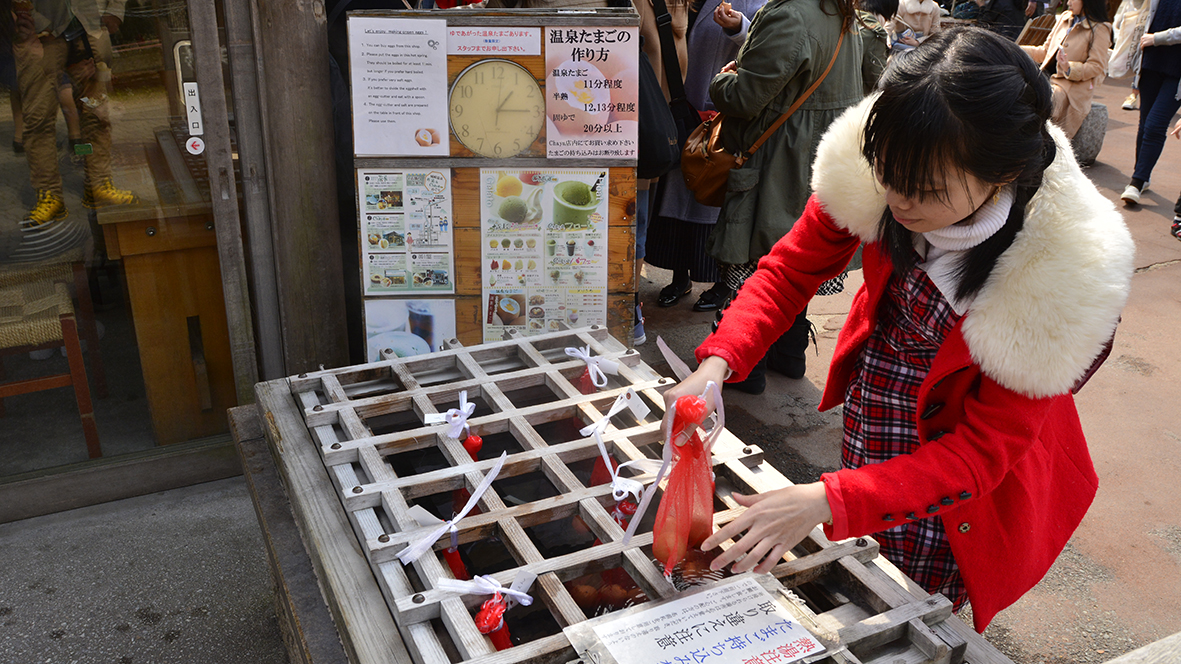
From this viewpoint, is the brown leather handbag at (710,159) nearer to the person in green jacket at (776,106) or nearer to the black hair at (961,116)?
the person in green jacket at (776,106)

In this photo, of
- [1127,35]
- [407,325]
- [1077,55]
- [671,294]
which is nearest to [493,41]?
[407,325]

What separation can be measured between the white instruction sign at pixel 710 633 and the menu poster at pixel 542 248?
1.62 m

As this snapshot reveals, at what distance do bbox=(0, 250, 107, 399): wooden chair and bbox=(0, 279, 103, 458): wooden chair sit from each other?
0.07ft

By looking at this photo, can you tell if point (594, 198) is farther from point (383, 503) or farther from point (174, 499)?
point (174, 499)

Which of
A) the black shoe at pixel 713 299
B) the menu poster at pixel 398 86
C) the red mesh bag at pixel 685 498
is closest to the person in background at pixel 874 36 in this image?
the black shoe at pixel 713 299

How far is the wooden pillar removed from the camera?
2.76m

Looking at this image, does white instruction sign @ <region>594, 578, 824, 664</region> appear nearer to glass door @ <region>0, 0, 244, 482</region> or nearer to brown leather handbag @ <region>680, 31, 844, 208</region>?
glass door @ <region>0, 0, 244, 482</region>

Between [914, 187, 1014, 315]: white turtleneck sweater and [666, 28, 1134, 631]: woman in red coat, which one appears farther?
[914, 187, 1014, 315]: white turtleneck sweater

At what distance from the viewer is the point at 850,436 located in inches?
76.7

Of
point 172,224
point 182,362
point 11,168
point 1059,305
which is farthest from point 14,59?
point 1059,305

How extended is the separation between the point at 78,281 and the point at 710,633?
2.52 meters

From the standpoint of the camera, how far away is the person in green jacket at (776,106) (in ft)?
11.1

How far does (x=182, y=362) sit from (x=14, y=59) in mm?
1096

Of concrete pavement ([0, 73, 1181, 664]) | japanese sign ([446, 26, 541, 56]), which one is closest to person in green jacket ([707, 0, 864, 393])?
concrete pavement ([0, 73, 1181, 664])
